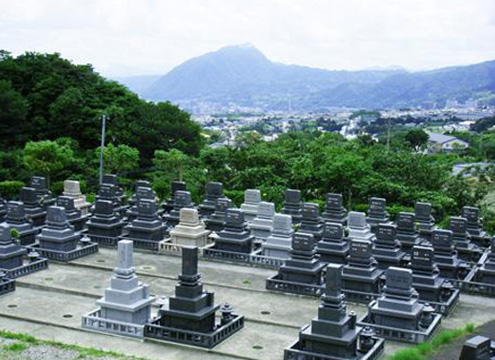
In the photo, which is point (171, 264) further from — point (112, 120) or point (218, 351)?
point (112, 120)

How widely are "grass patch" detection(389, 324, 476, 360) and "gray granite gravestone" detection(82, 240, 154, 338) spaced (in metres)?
7.70

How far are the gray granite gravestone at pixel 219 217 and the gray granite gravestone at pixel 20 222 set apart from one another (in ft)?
27.7

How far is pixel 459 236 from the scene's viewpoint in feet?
99.6

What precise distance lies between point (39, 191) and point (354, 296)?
2053cm

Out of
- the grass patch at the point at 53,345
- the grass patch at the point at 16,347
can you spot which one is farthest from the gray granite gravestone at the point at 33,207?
the grass patch at the point at 16,347

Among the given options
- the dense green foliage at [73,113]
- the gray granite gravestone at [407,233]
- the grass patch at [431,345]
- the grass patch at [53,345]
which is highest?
the dense green foliage at [73,113]

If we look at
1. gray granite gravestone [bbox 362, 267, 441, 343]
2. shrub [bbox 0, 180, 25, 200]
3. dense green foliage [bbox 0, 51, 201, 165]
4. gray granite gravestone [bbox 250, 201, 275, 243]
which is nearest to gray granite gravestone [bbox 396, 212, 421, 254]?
gray granite gravestone [bbox 250, 201, 275, 243]

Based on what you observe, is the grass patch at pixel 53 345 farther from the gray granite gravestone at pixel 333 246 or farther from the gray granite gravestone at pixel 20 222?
the gray granite gravestone at pixel 333 246

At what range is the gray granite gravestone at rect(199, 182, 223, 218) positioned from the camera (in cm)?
3584

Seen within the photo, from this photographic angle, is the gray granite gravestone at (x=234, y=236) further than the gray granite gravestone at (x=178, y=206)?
No

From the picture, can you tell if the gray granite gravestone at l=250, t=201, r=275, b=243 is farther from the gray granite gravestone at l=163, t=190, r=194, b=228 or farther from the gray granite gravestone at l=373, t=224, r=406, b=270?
the gray granite gravestone at l=373, t=224, r=406, b=270

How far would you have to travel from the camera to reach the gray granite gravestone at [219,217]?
1293 inches

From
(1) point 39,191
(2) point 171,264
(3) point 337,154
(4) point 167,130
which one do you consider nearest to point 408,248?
(2) point 171,264

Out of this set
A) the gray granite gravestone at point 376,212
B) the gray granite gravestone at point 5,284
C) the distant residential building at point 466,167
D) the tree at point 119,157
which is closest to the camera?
the gray granite gravestone at point 5,284
